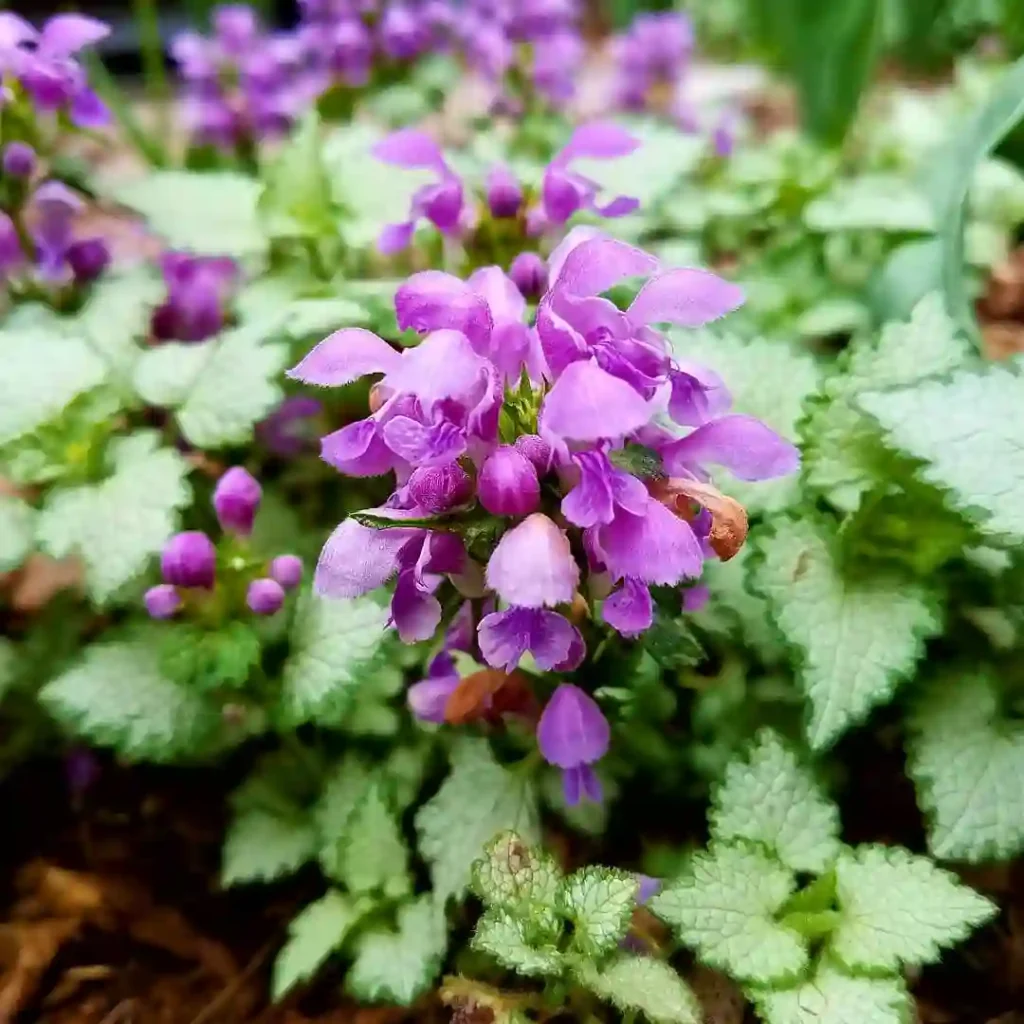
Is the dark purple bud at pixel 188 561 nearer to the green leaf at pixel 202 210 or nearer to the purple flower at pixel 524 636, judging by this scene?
the purple flower at pixel 524 636

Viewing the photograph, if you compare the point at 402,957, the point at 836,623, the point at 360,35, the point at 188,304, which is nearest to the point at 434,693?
the point at 402,957

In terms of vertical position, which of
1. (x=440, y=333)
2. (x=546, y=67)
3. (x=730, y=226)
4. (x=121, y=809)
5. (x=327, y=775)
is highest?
(x=440, y=333)

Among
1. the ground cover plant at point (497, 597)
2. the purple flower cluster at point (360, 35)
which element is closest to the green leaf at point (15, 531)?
the ground cover plant at point (497, 597)

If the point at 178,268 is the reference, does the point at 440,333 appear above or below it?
above

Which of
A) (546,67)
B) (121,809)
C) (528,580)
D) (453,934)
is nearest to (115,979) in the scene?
(121,809)

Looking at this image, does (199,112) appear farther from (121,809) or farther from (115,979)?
(115,979)

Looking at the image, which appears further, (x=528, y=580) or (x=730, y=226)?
(x=730, y=226)

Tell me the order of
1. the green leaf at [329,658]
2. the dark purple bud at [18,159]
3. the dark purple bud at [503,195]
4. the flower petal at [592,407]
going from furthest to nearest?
the dark purple bud at [18,159]
the dark purple bud at [503,195]
the green leaf at [329,658]
the flower petal at [592,407]

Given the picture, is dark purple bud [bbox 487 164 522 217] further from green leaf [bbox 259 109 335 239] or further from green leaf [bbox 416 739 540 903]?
green leaf [bbox 416 739 540 903]
